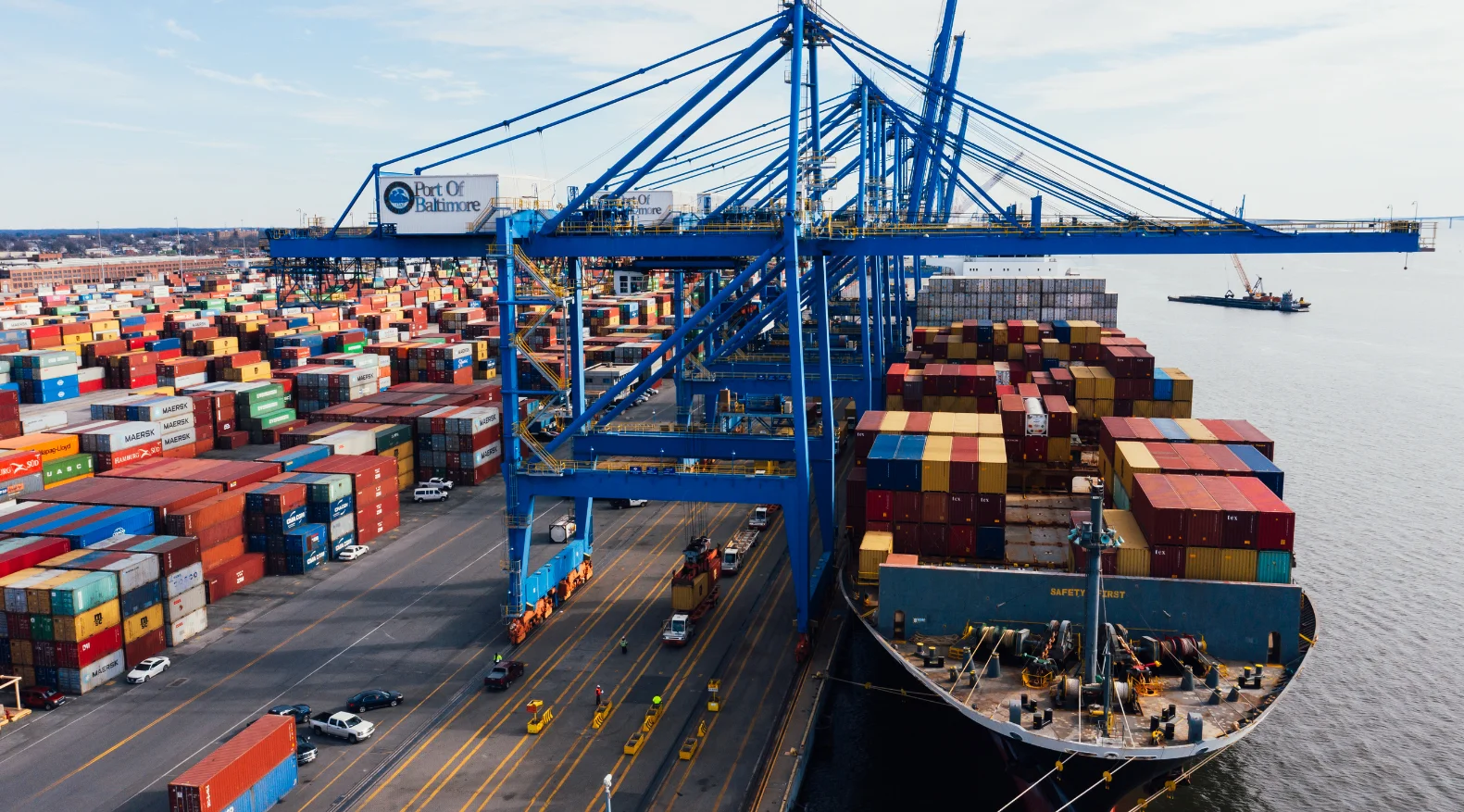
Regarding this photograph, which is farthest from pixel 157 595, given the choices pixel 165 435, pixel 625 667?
pixel 165 435

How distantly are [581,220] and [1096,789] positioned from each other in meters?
24.5

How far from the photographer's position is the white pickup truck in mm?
27156

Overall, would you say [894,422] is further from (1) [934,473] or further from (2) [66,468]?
(2) [66,468]

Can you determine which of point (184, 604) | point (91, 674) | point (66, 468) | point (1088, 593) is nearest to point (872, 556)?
point (1088, 593)

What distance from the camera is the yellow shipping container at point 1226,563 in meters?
25.1

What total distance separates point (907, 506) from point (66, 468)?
1604 inches

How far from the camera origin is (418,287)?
142m

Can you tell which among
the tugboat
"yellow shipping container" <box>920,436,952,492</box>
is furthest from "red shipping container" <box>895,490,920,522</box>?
the tugboat

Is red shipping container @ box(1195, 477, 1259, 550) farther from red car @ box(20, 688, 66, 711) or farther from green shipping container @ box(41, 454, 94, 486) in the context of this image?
green shipping container @ box(41, 454, 94, 486)

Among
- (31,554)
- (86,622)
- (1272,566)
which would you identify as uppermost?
(1272,566)

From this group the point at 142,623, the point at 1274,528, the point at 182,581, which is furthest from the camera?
the point at 182,581

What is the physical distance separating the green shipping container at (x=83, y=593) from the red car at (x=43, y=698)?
2.32 metres

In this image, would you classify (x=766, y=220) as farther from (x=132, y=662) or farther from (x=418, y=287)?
(x=418, y=287)

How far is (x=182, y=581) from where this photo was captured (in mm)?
33844
